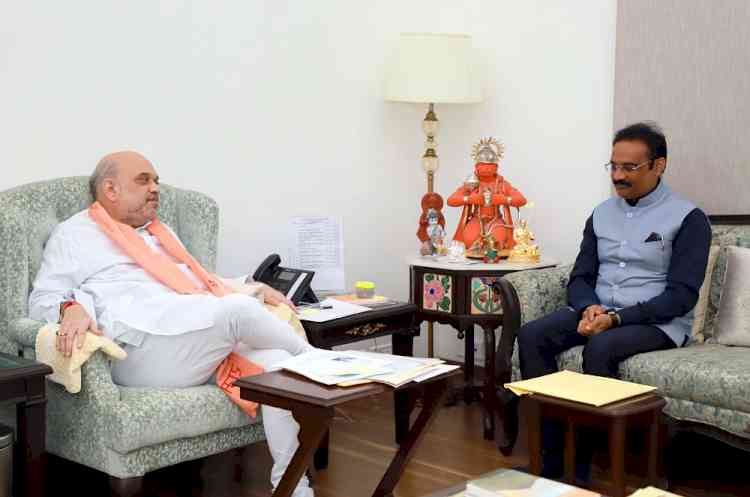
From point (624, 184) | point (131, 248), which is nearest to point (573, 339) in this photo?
point (624, 184)

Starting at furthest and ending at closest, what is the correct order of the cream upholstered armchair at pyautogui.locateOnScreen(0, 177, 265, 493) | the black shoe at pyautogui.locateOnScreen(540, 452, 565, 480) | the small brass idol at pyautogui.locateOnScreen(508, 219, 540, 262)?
1. the small brass idol at pyautogui.locateOnScreen(508, 219, 540, 262)
2. the black shoe at pyautogui.locateOnScreen(540, 452, 565, 480)
3. the cream upholstered armchair at pyautogui.locateOnScreen(0, 177, 265, 493)

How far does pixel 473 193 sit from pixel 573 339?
1.01 meters

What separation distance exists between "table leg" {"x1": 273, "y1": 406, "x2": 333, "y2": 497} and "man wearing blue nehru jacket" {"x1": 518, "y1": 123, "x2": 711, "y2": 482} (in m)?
1.11

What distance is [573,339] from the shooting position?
3.70m

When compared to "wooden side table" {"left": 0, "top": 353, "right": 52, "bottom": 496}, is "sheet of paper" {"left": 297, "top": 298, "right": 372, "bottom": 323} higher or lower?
higher

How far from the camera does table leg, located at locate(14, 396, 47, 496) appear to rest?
9.30 ft

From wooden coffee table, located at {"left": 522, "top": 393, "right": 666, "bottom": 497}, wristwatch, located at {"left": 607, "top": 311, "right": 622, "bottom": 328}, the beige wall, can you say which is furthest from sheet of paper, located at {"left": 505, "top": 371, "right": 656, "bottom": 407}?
the beige wall

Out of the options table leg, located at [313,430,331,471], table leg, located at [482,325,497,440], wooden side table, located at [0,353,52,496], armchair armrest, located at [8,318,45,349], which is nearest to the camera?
wooden side table, located at [0,353,52,496]

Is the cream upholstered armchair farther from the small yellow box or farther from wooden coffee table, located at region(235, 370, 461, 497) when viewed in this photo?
the small yellow box

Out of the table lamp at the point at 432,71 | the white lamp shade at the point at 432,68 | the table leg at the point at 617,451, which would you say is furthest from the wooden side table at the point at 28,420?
the white lamp shade at the point at 432,68

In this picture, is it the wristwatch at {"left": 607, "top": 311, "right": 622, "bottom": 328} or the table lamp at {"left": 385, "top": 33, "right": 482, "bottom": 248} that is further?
the table lamp at {"left": 385, "top": 33, "right": 482, "bottom": 248}

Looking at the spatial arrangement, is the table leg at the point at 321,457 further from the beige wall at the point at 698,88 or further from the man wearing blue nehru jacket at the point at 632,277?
the beige wall at the point at 698,88

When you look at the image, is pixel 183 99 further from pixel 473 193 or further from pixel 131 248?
pixel 473 193

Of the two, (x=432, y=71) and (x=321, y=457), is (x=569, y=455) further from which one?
(x=432, y=71)
